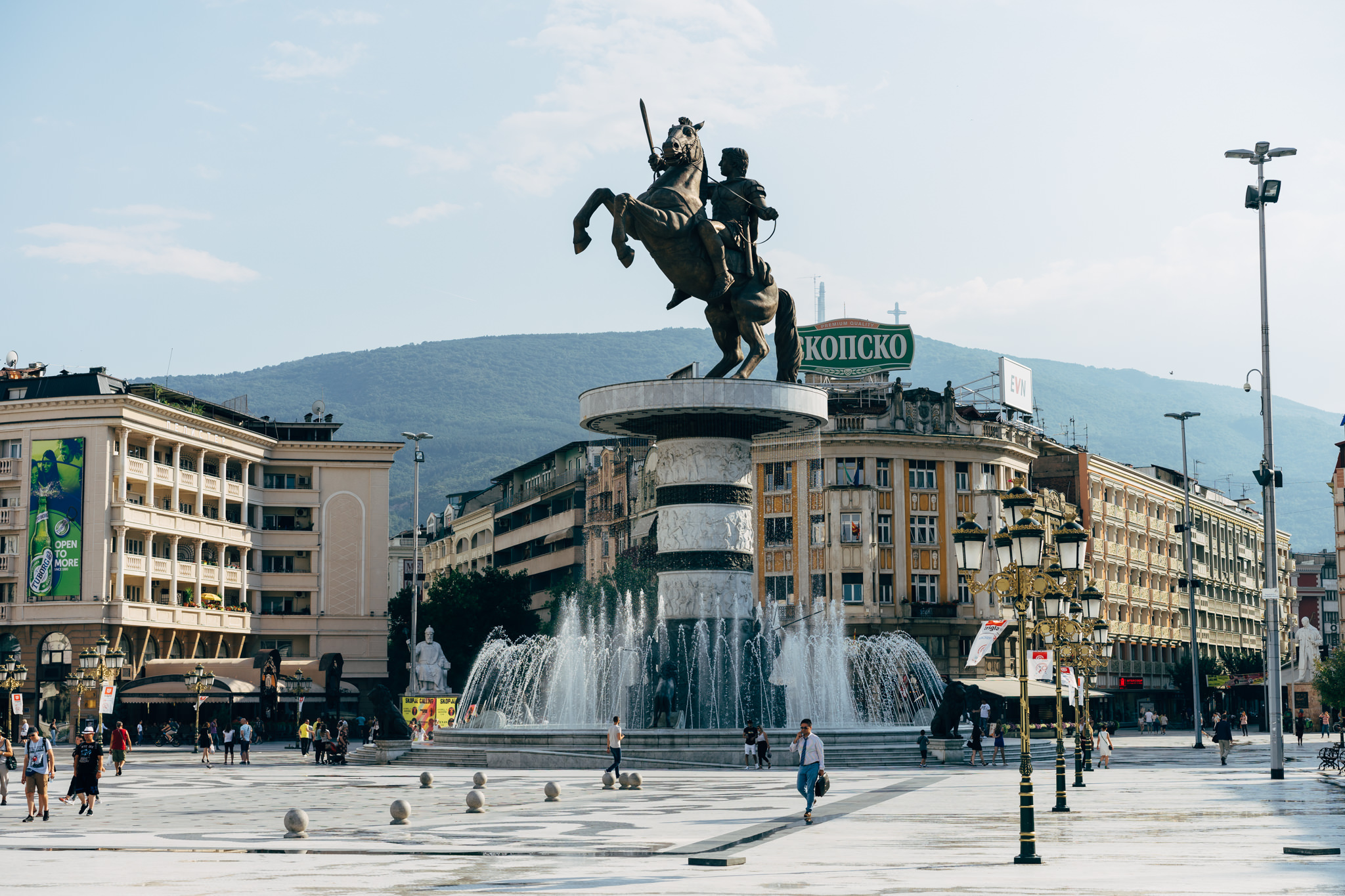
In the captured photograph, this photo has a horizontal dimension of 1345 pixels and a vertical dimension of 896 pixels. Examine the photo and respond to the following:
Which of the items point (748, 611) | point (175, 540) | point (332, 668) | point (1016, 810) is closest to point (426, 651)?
point (332, 668)

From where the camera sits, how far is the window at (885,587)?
82375mm

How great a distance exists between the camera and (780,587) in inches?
3295

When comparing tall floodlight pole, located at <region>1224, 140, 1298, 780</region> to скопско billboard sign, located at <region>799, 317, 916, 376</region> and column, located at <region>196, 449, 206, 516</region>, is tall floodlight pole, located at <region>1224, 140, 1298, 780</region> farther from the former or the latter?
column, located at <region>196, 449, 206, 516</region>

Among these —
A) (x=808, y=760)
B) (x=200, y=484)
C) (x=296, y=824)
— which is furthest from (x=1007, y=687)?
(x=296, y=824)

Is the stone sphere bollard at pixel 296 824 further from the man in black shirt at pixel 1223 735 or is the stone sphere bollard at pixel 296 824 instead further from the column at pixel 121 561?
the column at pixel 121 561

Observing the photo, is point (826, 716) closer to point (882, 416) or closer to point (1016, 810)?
point (1016, 810)

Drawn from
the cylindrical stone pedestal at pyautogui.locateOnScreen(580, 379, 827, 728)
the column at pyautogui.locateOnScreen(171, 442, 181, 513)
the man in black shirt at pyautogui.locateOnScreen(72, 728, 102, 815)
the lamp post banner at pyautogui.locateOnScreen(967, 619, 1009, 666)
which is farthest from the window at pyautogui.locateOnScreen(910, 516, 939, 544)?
the man in black shirt at pyautogui.locateOnScreen(72, 728, 102, 815)

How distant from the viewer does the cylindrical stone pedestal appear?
40406 millimetres

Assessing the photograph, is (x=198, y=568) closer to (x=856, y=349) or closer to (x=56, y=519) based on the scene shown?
(x=56, y=519)

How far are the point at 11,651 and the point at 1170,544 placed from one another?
76928mm

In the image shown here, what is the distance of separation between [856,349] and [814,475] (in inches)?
342

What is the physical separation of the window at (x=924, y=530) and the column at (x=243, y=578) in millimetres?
36520

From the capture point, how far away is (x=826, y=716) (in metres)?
46.7

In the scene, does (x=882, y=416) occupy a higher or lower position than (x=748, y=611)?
higher
